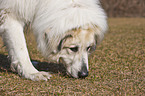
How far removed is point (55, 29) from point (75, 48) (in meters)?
0.40

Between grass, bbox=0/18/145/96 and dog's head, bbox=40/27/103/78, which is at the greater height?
dog's head, bbox=40/27/103/78

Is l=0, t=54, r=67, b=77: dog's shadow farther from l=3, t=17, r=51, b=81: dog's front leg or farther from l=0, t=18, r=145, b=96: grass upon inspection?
l=3, t=17, r=51, b=81: dog's front leg

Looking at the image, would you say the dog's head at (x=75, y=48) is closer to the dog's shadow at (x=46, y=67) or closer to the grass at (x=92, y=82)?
the grass at (x=92, y=82)

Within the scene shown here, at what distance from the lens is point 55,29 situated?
8.37 feet

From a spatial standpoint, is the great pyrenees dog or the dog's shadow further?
the dog's shadow

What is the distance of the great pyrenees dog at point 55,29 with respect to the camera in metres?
2.56

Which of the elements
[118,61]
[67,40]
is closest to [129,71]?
[118,61]

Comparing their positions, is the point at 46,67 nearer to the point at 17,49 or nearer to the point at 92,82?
the point at 17,49

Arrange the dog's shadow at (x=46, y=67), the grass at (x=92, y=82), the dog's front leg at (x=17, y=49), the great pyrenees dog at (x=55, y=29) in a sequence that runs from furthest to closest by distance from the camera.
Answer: the dog's shadow at (x=46, y=67) → the dog's front leg at (x=17, y=49) → the great pyrenees dog at (x=55, y=29) → the grass at (x=92, y=82)

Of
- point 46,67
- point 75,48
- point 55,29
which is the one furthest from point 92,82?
point 46,67

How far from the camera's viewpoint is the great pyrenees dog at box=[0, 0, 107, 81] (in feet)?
8.40

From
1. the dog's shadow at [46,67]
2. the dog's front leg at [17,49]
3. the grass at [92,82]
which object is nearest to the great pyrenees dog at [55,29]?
the dog's front leg at [17,49]

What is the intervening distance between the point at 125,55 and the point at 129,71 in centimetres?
123

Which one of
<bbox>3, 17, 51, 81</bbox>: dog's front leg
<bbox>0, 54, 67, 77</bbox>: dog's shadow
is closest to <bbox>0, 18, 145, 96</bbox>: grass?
<bbox>0, 54, 67, 77</bbox>: dog's shadow
